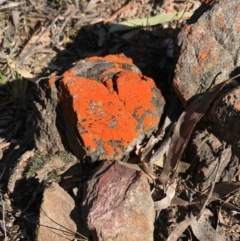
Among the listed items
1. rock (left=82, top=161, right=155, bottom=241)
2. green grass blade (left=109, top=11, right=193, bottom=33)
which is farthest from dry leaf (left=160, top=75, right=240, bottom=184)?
green grass blade (left=109, top=11, right=193, bottom=33)

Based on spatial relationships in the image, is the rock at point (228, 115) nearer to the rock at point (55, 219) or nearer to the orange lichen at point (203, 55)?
the orange lichen at point (203, 55)

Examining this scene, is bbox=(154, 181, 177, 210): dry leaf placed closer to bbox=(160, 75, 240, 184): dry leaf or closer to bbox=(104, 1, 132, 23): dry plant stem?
bbox=(160, 75, 240, 184): dry leaf

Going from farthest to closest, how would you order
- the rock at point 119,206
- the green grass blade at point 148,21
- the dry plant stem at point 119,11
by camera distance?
the dry plant stem at point 119,11 < the green grass blade at point 148,21 < the rock at point 119,206

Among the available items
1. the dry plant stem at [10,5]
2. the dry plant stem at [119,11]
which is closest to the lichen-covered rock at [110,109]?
the dry plant stem at [119,11]

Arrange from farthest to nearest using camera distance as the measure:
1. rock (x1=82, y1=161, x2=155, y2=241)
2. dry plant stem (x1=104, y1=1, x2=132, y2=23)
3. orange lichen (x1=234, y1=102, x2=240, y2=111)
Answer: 1. dry plant stem (x1=104, y1=1, x2=132, y2=23)
2. orange lichen (x1=234, y1=102, x2=240, y2=111)
3. rock (x1=82, y1=161, x2=155, y2=241)

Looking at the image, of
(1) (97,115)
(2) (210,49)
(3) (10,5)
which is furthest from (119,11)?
(1) (97,115)

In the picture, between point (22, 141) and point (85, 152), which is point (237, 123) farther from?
point (22, 141)

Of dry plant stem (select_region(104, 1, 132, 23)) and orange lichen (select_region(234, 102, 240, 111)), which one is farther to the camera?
dry plant stem (select_region(104, 1, 132, 23))
